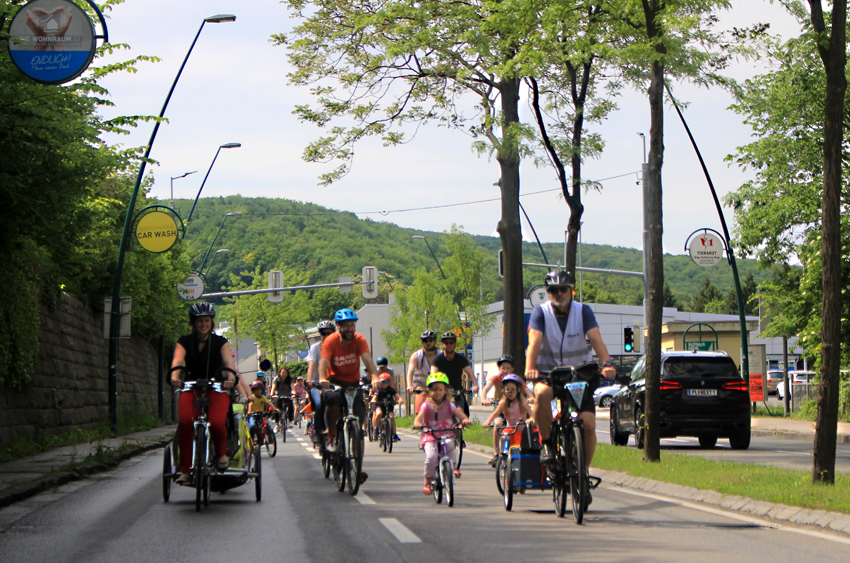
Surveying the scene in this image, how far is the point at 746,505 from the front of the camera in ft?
28.9

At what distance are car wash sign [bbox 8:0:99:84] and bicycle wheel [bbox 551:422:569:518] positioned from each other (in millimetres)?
6981

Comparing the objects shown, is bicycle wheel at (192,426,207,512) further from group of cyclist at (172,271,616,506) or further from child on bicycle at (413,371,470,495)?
child on bicycle at (413,371,470,495)

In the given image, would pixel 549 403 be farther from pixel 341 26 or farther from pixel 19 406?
pixel 341 26

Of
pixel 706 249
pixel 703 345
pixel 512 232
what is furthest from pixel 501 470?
pixel 703 345

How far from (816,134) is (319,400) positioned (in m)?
21.5

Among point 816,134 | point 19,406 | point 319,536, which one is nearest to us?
point 319,536

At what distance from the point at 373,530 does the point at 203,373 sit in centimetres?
272

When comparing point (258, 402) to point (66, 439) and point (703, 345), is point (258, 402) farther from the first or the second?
point (703, 345)

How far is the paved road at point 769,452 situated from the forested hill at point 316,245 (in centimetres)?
3408

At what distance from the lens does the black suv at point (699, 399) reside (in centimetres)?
1742

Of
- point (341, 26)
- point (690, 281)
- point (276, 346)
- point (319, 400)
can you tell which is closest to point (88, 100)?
point (319, 400)

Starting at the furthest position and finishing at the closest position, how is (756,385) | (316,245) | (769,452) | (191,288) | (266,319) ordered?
(316,245) → (266,319) → (191,288) → (756,385) → (769,452)

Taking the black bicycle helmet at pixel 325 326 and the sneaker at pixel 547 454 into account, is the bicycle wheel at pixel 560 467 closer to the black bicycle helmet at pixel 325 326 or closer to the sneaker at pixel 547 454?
the sneaker at pixel 547 454

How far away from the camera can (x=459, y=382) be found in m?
13.7
